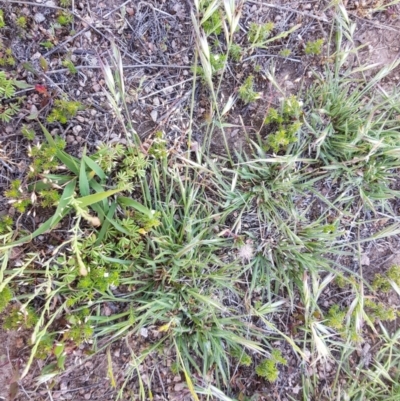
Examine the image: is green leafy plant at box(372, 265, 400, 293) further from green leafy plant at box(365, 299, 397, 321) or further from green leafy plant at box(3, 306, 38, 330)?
green leafy plant at box(3, 306, 38, 330)

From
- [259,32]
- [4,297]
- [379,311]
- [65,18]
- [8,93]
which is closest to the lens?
[4,297]

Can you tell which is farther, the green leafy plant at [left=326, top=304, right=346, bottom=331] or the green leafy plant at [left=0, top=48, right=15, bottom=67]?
the green leafy plant at [left=326, top=304, right=346, bottom=331]

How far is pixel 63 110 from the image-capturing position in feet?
6.41

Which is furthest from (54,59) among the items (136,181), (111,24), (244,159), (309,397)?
(309,397)

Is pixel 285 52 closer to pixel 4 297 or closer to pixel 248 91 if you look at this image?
pixel 248 91

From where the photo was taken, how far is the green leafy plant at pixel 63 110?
191 centimetres

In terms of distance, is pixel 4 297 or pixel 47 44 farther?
pixel 47 44

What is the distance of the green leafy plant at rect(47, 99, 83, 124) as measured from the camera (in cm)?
191

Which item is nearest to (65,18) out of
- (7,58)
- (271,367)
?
(7,58)

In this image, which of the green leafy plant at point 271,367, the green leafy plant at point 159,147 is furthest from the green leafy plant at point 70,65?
the green leafy plant at point 271,367

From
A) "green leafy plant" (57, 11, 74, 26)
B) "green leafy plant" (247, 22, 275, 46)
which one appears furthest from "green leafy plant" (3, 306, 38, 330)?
"green leafy plant" (247, 22, 275, 46)

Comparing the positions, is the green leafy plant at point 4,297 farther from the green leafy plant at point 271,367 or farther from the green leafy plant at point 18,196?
the green leafy plant at point 271,367

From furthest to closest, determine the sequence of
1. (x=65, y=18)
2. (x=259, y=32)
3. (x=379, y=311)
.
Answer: (x=379, y=311) < (x=259, y=32) < (x=65, y=18)

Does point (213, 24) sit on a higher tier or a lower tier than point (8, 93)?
lower
